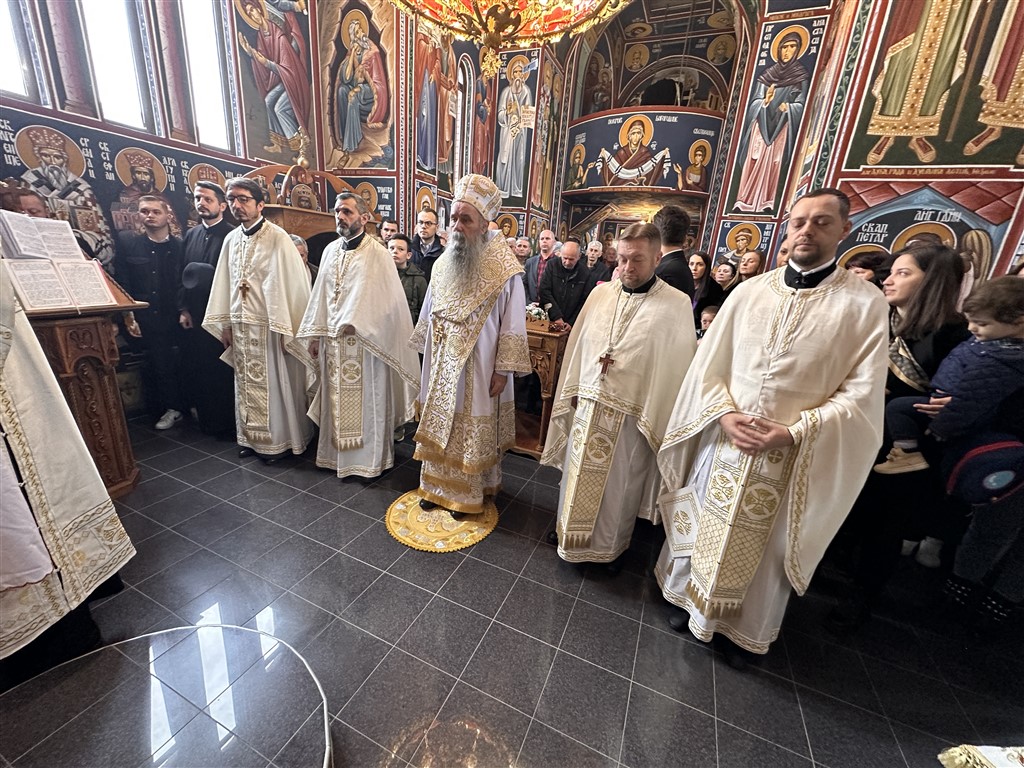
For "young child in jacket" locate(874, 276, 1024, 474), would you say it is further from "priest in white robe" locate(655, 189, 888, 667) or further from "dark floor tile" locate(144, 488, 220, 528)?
"dark floor tile" locate(144, 488, 220, 528)

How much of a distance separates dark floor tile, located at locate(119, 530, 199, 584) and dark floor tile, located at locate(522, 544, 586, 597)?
2.22 meters

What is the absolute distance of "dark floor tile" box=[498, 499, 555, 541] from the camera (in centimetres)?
306

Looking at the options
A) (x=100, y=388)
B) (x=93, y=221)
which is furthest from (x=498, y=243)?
(x=93, y=221)

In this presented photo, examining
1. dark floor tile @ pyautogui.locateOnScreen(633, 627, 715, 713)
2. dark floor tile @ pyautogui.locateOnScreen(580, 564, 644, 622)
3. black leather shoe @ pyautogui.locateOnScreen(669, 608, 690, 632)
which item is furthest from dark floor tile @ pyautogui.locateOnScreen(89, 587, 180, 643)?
black leather shoe @ pyautogui.locateOnScreen(669, 608, 690, 632)

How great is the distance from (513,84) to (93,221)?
366 inches

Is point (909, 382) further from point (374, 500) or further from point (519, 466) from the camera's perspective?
point (374, 500)

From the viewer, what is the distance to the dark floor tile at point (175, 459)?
3.61m

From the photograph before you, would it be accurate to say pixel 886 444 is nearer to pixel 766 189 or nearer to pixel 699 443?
pixel 699 443

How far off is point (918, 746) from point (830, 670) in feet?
1.21

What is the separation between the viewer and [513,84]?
10023 mm

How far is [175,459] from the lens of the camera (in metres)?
3.75

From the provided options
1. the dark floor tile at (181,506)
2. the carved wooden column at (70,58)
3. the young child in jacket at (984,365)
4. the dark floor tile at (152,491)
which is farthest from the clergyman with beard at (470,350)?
the carved wooden column at (70,58)

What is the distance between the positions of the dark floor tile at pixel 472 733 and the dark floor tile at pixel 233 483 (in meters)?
2.52

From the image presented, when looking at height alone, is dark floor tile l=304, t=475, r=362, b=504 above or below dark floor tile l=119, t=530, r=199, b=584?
below
